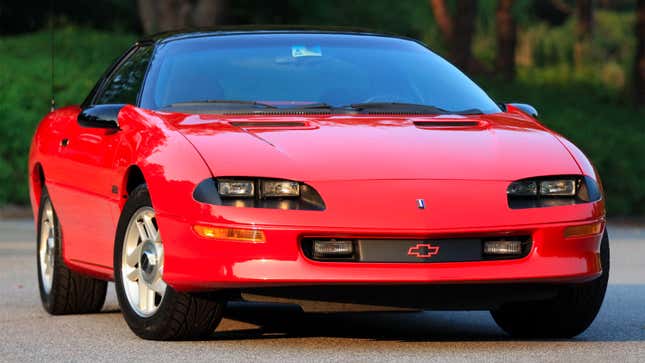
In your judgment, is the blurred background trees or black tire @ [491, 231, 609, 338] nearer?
black tire @ [491, 231, 609, 338]

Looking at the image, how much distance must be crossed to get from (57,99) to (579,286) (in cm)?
1278

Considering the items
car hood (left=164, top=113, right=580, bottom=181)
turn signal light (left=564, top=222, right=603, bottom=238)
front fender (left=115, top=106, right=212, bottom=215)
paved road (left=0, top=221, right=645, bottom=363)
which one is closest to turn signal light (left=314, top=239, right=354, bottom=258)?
car hood (left=164, top=113, right=580, bottom=181)

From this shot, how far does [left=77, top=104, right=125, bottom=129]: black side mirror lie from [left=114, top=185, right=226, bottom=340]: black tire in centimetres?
65

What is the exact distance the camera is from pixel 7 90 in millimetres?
19281

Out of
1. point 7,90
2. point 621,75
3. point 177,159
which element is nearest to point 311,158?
point 177,159

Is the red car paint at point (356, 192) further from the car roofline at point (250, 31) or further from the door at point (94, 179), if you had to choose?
the car roofline at point (250, 31)

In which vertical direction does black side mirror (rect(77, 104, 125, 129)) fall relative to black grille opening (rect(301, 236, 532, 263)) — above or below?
above

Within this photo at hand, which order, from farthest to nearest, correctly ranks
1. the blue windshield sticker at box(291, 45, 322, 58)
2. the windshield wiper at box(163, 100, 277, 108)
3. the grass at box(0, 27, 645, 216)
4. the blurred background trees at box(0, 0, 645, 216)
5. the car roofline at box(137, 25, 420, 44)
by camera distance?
the blurred background trees at box(0, 0, 645, 216) → the grass at box(0, 27, 645, 216) → the car roofline at box(137, 25, 420, 44) → the blue windshield sticker at box(291, 45, 322, 58) → the windshield wiper at box(163, 100, 277, 108)

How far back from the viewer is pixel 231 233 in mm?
6852

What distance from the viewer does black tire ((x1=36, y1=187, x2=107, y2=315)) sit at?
355 inches

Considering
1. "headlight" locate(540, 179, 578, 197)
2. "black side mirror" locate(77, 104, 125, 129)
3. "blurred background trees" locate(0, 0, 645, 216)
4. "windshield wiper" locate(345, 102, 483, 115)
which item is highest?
"windshield wiper" locate(345, 102, 483, 115)

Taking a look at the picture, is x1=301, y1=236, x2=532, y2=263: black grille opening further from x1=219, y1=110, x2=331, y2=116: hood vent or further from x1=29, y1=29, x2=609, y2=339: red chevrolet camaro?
x1=219, y1=110, x2=331, y2=116: hood vent

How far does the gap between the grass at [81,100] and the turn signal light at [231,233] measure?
11334 millimetres

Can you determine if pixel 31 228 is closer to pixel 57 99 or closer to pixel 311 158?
pixel 57 99
